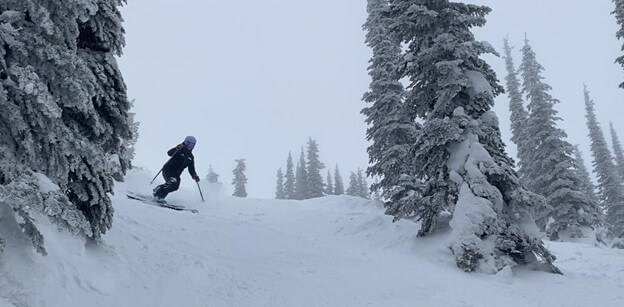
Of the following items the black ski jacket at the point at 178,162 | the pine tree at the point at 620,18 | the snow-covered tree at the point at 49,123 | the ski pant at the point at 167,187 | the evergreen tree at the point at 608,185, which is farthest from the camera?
the evergreen tree at the point at 608,185

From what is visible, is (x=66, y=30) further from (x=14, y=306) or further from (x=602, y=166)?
(x=602, y=166)

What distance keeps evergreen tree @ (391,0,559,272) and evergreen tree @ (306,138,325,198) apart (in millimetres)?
40514

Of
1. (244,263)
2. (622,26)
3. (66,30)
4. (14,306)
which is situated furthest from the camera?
(622,26)

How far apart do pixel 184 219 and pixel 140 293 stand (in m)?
5.16

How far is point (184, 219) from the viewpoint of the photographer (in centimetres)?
1149

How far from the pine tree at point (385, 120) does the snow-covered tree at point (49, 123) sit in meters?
13.0

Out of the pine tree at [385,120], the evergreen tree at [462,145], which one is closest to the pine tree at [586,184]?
the pine tree at [385,120]

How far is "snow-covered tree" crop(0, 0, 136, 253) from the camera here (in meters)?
5.00

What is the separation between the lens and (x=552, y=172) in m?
28.9

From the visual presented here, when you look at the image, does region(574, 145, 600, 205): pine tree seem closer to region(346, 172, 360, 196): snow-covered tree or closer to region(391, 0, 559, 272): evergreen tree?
region(391, 0, 559, 272): evergreen tree

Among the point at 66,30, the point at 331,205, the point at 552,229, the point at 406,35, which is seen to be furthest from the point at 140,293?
the point at 552,229

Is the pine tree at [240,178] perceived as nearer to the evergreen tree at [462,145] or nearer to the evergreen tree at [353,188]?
the evergreen tree at [353,188]

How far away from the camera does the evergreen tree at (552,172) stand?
28.0m

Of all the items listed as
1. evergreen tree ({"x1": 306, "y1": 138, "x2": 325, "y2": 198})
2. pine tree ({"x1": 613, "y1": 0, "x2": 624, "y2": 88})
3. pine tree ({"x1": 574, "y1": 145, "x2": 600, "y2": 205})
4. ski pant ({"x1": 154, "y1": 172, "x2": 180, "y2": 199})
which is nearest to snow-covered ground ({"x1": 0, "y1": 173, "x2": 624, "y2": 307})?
ski pant ({"x1": 154, "y1": 172, "x2": 180, "y2": 199})
